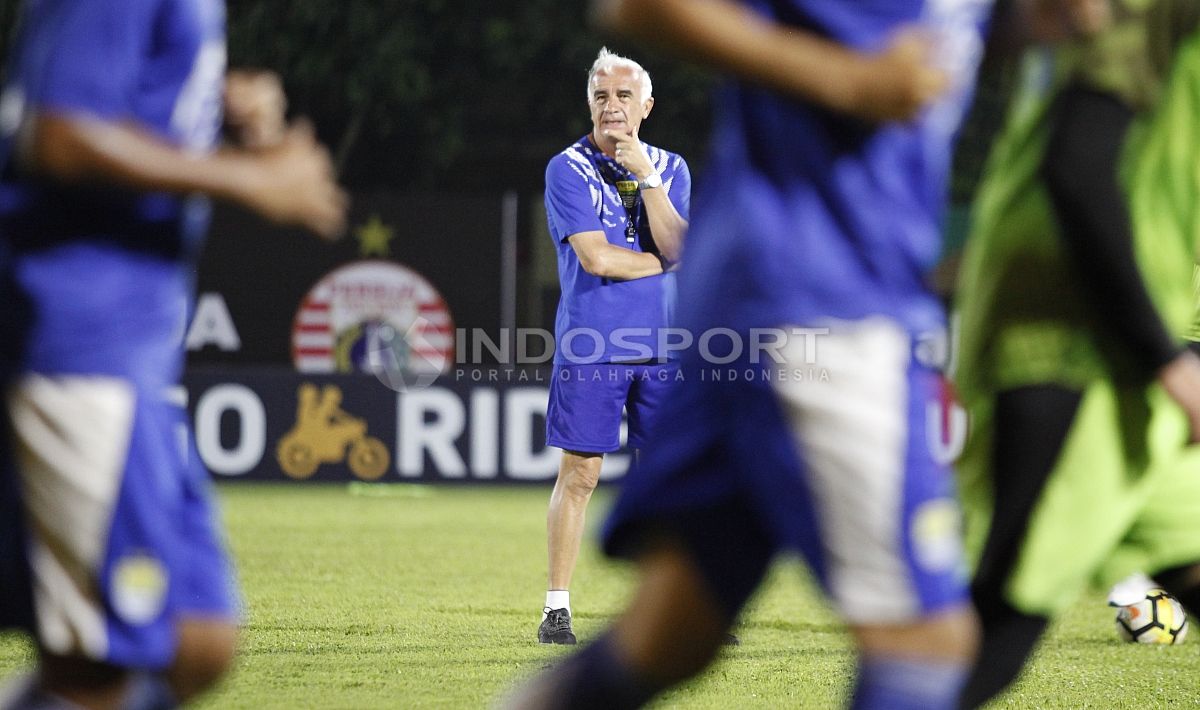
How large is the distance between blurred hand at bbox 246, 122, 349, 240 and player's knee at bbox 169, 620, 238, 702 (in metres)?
0.70

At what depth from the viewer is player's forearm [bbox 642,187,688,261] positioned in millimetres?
8094

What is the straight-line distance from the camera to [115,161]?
3.09 metres

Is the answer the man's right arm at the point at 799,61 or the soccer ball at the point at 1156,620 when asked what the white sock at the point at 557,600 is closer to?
the soccer ball at the point at 1156,620

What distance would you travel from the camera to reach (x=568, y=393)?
26.7ft

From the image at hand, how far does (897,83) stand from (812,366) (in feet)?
1.52

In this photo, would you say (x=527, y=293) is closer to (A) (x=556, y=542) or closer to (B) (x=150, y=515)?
(A) (x=556, y=542)

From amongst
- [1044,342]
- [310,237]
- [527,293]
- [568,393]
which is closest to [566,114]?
[527,293]

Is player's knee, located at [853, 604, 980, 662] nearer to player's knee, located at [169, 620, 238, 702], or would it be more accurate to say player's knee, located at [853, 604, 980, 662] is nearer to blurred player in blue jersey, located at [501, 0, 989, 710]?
blurred player in blue jersey, located at [501, 0, 989, 710]

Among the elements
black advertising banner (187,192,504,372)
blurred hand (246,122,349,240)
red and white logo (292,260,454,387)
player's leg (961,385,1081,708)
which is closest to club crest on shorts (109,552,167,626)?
blurred hand (246,122,349,240)

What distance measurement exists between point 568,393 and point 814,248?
512 centimetres

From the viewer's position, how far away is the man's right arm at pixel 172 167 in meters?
3.10

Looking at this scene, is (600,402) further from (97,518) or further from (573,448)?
(97,518)

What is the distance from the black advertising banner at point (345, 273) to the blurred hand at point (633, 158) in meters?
11.7

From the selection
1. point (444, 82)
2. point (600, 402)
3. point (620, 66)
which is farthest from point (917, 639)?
point (444, 82)
